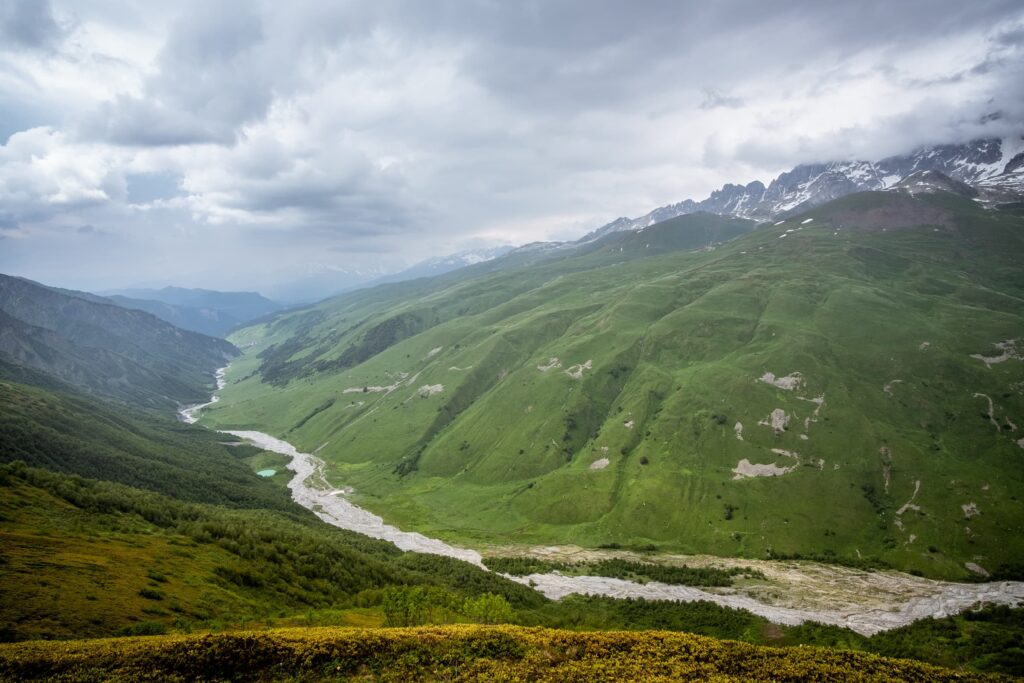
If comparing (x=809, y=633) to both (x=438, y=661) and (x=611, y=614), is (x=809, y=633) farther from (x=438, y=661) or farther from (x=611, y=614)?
(x=438, y=661)

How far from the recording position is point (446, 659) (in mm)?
38406

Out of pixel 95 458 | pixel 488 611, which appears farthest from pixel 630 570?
pixel 95 458

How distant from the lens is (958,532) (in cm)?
13900

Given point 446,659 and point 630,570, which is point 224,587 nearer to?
point 446,659

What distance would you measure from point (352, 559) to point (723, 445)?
476 ft

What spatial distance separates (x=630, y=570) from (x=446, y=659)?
11880cm

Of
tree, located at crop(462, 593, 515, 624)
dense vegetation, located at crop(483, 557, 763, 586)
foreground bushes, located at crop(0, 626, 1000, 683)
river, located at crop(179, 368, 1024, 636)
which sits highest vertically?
foreground bushes, located at crop(0, 626, 1000, 683)

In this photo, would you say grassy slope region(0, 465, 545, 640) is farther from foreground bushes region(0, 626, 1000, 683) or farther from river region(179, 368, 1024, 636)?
river region(179, 368, 1024, 636)

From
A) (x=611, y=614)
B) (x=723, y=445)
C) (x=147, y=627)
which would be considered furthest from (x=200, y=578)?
(x=723, y=445)

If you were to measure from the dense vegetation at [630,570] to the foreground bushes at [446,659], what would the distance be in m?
104

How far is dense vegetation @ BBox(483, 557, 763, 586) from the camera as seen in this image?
13412 centimetres

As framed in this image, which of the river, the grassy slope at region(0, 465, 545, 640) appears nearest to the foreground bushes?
the grassy slope at region(0, 465, 545, 640)

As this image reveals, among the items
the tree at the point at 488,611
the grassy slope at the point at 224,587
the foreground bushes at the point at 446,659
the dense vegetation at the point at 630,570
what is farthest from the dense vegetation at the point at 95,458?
the foreground bushes at the point at 446,659

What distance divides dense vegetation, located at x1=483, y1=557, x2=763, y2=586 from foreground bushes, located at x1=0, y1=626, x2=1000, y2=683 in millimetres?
103809
